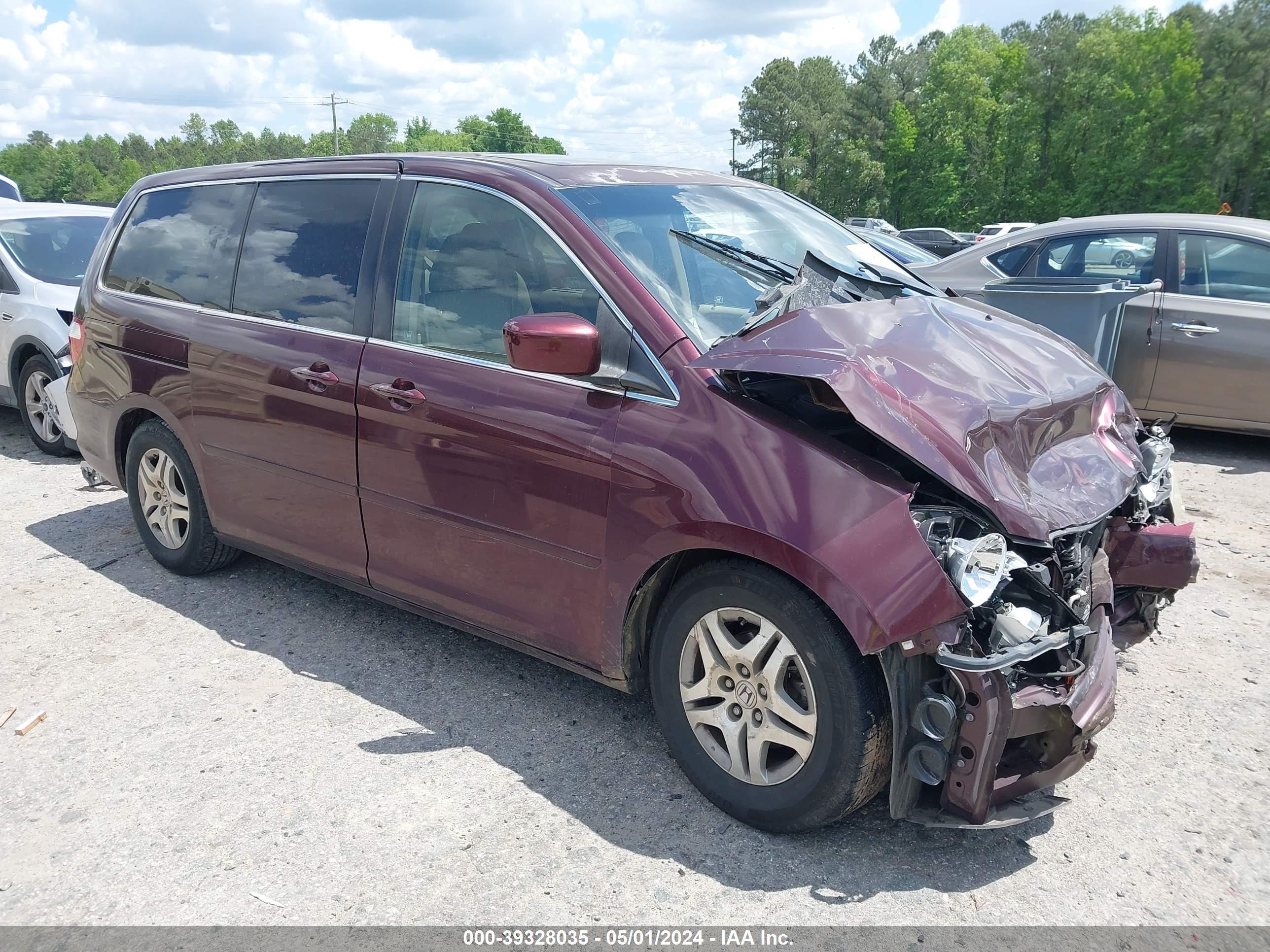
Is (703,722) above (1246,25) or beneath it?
beneath

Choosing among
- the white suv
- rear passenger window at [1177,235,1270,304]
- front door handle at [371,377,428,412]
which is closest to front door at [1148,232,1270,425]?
rear passenger window at [1177,235,1270,304]

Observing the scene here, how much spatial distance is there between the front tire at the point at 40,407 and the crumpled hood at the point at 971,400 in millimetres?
6931

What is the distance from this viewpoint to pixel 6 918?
2.75 m

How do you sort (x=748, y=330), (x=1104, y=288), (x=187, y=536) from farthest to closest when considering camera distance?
1. (x=1104, y=288)
2. (x=187, y=536)
3. (x=748, y=330)

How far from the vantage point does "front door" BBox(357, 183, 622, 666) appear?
3.30 metres

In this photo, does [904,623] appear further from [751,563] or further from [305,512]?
[305,512]

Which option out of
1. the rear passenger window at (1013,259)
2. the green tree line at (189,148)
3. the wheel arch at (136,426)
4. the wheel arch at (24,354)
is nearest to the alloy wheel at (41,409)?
the wheel arch at (24,354)

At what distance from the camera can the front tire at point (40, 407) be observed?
313 inches

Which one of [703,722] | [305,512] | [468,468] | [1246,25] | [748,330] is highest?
[1246,25]

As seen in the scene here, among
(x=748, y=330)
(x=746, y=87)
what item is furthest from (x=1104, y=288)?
(x=746, y=87)

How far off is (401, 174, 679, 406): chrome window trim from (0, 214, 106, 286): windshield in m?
5.80

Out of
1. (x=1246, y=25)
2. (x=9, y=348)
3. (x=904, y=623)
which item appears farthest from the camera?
(x=1246, y=25)

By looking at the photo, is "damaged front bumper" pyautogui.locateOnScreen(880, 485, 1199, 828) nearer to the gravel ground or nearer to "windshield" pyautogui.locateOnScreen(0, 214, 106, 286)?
the gravel ground

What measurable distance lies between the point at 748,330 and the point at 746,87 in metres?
97.9
